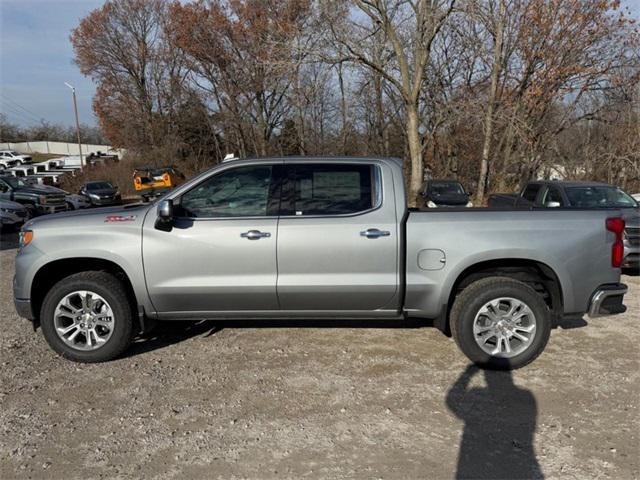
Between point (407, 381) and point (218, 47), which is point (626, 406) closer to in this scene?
point (407, 381)

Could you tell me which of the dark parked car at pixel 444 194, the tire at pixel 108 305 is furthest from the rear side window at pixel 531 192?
the tire at pixel 108 305

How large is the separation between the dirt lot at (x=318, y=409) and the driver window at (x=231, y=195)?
1.38m

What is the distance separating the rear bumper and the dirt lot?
1.77ft

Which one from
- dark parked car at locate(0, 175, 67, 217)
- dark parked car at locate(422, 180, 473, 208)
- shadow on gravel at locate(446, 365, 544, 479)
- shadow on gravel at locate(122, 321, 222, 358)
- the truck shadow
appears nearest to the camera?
shadow on gravel at locate(446, 365, 544, 479)

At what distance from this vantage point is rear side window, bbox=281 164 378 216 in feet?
13.0

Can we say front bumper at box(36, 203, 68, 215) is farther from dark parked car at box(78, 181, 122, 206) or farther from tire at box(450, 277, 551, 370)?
tire at box(450, 277, 551, 370)

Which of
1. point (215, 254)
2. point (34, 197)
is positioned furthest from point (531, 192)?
point (34, 197)

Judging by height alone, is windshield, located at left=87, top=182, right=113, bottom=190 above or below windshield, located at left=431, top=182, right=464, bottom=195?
above

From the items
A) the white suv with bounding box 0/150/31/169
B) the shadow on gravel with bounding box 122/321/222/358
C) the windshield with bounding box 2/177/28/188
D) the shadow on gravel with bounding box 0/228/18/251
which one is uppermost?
the white suv with bounding box 0/150/31/169

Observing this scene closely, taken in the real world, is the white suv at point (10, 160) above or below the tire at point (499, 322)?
above

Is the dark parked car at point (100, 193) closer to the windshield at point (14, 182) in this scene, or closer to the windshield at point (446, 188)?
the windshield at point (14, 182)

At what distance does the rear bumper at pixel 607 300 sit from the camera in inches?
151

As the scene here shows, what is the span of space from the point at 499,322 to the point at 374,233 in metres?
1.37

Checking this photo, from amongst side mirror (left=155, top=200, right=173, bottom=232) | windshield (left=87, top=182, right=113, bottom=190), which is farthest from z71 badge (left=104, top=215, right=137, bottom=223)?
windshield (left=87, top=182, right=113, bottom=190)
